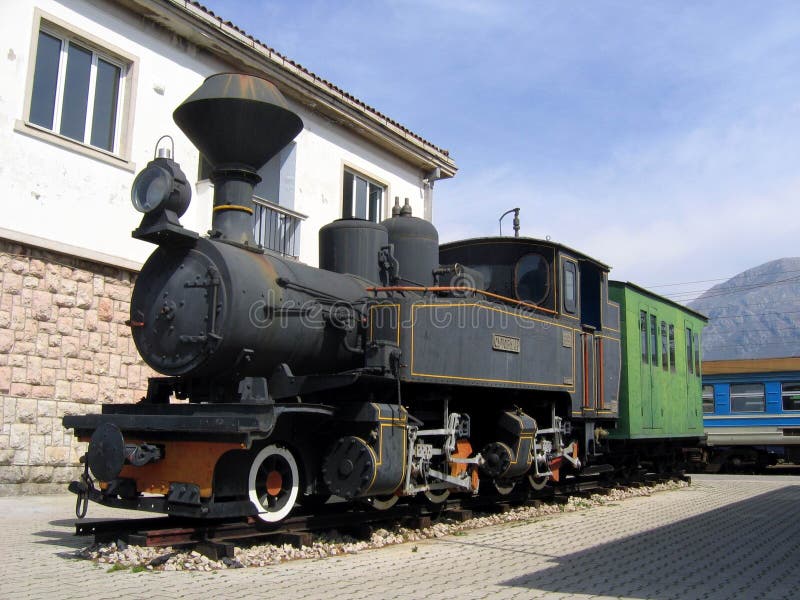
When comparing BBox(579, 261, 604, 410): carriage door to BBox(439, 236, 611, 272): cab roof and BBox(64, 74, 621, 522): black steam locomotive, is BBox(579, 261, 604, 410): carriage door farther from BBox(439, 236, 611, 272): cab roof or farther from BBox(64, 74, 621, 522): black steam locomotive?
BBox(64, 74, 621, 522): black steam locomotive

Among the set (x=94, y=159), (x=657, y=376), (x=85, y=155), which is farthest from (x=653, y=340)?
(x=85, y=155)

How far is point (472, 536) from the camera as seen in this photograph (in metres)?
7.38

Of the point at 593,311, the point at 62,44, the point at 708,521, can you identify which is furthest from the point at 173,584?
the point at 62,44

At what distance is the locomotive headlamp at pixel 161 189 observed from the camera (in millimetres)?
6172

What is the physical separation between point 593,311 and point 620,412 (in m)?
1.80

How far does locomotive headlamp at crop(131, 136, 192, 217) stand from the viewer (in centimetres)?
617

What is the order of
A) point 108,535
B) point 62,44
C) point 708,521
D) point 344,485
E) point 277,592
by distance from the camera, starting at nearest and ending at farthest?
point 277,592 → point 108,535 → point 344,485 → point 708,521 → point 62,44

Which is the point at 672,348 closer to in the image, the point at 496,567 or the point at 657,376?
the point at 657,376

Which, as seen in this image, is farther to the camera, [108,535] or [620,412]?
[620,412]

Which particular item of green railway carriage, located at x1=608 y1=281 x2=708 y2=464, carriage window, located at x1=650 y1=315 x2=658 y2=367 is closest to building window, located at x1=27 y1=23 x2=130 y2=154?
green railway carriage, located at x1=608 y1=281 x2=708 y2=464

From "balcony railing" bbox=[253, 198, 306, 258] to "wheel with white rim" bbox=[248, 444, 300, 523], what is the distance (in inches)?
278

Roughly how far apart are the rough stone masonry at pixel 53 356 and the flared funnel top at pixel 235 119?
4.15 metres

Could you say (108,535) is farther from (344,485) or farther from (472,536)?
(472,536)

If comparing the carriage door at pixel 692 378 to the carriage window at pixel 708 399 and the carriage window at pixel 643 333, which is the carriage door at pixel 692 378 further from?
the carriage window at pixel 708 399
